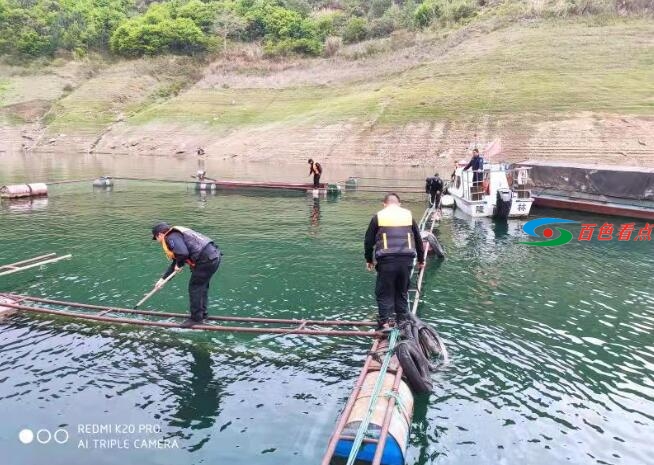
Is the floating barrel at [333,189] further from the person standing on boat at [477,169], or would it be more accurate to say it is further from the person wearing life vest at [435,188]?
the person standing on boat at [477,169]

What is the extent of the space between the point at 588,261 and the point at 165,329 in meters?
14.1

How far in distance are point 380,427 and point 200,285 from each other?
5.17m

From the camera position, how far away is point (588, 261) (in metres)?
17.3

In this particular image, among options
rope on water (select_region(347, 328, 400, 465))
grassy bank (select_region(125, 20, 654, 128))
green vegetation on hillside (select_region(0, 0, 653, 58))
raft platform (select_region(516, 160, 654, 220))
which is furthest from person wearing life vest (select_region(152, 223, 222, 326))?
green vegetation on hillside (select_region(0, 0, 653, 58))

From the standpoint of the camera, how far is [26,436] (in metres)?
7.62

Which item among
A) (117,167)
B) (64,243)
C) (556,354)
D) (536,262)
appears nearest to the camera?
(556,354)

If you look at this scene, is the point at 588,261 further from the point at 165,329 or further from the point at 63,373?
the point at 63,373

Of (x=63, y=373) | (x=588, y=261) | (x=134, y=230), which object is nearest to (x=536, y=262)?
(x=588, y=261)

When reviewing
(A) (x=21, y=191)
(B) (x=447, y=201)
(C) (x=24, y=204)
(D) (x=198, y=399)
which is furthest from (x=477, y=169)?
(A) (x=21, y=191)

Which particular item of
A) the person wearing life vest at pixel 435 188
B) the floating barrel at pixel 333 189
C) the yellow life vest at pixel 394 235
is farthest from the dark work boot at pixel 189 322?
the floating barrel at pixel 333 189

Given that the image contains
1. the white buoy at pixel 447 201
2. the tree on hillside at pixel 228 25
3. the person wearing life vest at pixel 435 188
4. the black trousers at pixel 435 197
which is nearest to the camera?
the person wearing life vest at pixel 435 188

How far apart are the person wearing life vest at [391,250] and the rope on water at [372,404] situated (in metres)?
0.84

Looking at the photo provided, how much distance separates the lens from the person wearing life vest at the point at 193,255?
9523mm

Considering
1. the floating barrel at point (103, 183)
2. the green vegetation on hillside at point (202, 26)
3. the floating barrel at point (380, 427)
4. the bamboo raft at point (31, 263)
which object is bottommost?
the floating barrel at point (380, 427)
